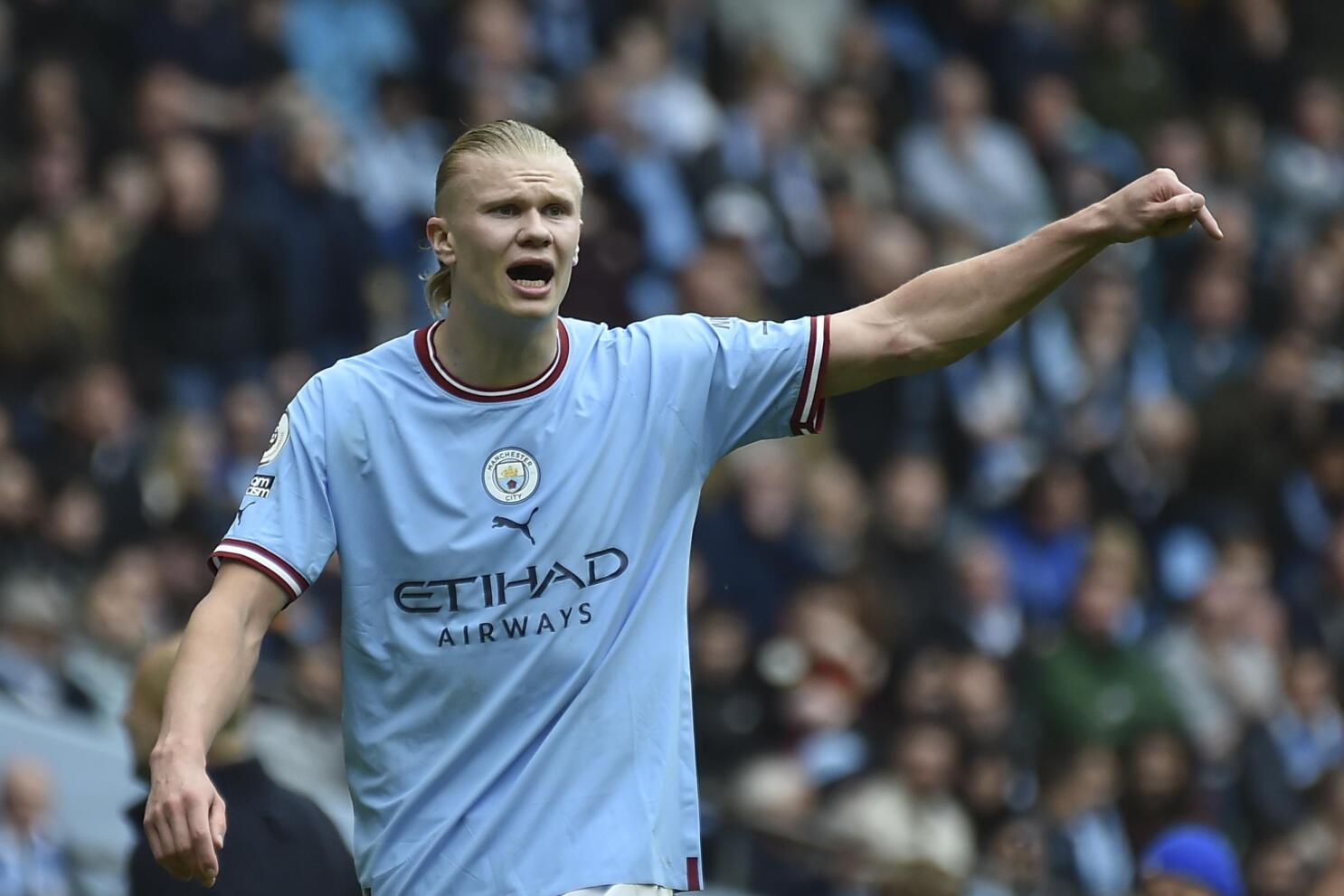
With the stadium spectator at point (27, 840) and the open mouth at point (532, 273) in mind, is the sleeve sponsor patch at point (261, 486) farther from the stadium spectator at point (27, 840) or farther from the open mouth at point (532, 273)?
the stadium spectator at point (27, 840)

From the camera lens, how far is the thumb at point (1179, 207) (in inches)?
192

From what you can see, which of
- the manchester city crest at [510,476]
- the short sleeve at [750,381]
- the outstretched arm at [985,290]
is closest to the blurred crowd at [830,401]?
the short sleeve at [750,381]

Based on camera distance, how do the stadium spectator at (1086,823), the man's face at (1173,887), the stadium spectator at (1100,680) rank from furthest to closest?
the stadium spectator at (1100,680), the stadium spectator at (1086,823), the man's face at (1173,887)

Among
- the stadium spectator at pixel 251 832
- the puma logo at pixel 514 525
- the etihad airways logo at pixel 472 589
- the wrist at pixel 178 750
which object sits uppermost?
the puma logo at pixel 514 525

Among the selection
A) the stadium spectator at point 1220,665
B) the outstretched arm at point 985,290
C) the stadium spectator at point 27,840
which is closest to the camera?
the outstretched arm at point 985,290

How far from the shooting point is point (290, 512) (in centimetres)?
498

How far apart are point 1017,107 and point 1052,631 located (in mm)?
5137

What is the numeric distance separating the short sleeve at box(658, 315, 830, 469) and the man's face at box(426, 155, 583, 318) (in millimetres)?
345

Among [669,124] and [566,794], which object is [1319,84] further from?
[566,794]

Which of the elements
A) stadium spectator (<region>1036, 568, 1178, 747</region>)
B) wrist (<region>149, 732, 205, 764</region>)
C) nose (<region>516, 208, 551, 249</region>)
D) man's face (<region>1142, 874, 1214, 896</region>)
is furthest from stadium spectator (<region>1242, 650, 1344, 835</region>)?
wrist (<region>149, 732, 205, 764</region>)

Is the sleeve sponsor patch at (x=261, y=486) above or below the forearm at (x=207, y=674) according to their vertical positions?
above

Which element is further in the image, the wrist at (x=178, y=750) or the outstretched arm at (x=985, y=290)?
A: the outstretched arm at (x=985, y=290)

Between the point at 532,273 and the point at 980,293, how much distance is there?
92 cm

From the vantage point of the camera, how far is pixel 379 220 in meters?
13.3
